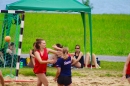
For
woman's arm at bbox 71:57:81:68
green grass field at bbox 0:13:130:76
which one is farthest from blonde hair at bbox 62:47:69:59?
green grass field at bbox 0:13:130:76

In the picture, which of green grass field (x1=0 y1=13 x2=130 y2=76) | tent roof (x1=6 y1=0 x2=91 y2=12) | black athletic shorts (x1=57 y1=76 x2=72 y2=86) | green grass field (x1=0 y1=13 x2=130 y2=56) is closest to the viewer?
black athletic shorts (x1=57 y1=76 x2=72 y2=86)

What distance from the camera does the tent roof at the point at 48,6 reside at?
71.0ft

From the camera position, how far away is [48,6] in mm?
22094

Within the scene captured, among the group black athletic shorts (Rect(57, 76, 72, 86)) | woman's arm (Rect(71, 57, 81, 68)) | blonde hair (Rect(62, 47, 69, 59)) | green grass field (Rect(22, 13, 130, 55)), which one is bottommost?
green grass field (Rect(22, 13, 130, 55))

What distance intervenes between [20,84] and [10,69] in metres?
3.66

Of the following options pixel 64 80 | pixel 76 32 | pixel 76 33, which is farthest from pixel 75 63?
pixel 76 32

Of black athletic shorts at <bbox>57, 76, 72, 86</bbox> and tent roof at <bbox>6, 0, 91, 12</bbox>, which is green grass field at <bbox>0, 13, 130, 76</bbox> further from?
black athletic shorts at <bbox>57, 76, 72, 86</bbox>

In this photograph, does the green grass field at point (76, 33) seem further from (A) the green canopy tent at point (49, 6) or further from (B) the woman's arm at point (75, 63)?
(B) the woman's arm at point (75, 63)

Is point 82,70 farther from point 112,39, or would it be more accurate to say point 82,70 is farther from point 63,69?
point 112,39

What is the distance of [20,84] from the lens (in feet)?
54.7

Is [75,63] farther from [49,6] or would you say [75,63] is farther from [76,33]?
[76,33]

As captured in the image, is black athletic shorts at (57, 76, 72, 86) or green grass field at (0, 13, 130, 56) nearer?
black athletic shorts at (57, 76, 72, 86)

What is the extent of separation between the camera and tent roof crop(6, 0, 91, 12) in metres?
21.6

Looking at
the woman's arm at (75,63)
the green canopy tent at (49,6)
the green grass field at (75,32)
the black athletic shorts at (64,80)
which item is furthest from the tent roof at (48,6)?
the green grass field at (75,32)
